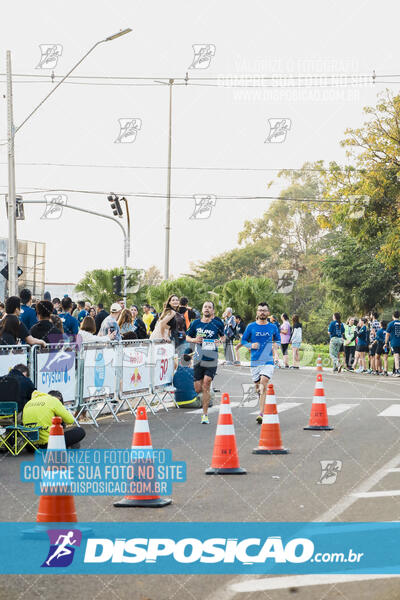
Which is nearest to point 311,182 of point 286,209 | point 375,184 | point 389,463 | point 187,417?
point 286,209

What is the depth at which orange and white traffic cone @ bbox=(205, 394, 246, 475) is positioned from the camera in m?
10.2

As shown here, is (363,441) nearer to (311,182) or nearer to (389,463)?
(389,463)

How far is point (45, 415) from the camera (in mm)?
11602

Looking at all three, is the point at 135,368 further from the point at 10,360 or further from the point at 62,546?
the point at 62,546

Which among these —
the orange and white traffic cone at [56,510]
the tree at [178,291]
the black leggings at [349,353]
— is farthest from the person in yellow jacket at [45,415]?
the tree at [178,291]

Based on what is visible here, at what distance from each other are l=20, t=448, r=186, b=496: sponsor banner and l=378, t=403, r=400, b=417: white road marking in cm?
579

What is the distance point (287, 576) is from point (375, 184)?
3007 cm

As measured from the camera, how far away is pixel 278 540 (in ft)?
22.8

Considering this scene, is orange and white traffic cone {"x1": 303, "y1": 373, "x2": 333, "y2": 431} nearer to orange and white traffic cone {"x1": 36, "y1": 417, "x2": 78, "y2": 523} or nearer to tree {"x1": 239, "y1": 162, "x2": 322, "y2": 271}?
orange and white traffic cone {"x1": 36, "y1": 417, "x2": 78, "y2": 523}

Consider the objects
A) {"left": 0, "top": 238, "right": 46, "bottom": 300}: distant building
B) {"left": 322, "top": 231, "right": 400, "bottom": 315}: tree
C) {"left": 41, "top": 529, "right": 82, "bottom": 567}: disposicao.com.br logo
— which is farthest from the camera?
{"left": 0, "top": 238, "right": 46, "bottom": 300}: distant building

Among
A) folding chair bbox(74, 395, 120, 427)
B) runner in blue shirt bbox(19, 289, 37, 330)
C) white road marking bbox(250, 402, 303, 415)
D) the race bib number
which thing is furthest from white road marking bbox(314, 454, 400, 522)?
runner in blue shirt bbox(19, 289, 37, 330)

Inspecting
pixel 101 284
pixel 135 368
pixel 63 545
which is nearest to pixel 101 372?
pixel 135 368

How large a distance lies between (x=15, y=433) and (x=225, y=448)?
282cm

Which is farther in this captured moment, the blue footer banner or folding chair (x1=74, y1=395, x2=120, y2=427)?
folding chair (x1=74, y1=395, x2=120, y2=427)
